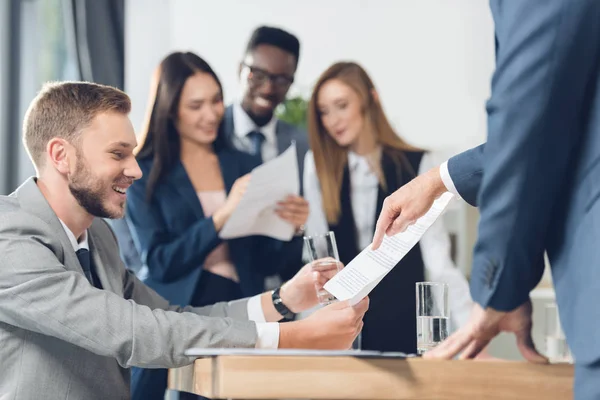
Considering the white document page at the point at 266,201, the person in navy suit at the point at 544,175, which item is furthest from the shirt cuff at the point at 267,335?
the white document page at the point at 266,201

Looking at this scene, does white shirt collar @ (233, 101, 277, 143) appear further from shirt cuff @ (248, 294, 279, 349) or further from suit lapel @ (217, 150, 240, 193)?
shirt cuff @ (248, 294, 279, 349)

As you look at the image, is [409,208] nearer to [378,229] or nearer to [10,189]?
[378,229]

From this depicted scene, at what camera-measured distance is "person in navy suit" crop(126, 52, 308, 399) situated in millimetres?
2834

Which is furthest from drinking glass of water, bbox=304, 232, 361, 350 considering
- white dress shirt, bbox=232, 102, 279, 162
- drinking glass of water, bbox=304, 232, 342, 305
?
white dress shirt, bbox=232, 102, 279, 162

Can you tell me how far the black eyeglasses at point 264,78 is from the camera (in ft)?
10.8

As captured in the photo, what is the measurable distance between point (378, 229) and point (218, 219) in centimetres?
155

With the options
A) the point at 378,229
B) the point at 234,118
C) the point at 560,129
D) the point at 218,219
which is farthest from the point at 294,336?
the point at 234,118

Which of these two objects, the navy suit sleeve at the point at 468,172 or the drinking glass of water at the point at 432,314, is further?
the drinking glass of water at the point at 432,314

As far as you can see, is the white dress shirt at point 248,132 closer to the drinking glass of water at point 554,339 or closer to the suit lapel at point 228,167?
the suit lapel at point 228,167

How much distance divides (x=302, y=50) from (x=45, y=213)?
213 cm

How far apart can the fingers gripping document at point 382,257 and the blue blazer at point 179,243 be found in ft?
4.92

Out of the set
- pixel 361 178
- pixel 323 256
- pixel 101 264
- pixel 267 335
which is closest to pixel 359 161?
pixel 361 178

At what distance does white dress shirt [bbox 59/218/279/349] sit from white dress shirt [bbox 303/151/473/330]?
1.28 metres

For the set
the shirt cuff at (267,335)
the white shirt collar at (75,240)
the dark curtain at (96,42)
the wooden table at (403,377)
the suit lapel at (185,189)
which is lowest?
the shirt cuff at (267,335)
